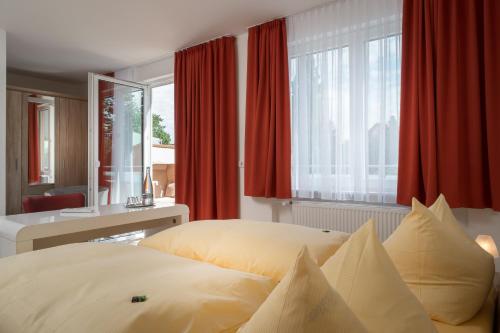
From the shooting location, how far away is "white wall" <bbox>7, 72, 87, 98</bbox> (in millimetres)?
5012

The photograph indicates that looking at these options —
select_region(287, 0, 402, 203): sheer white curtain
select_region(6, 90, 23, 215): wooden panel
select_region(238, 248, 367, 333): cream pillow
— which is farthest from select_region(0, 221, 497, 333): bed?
select_region(6, 90, 23, 215): wooden panel

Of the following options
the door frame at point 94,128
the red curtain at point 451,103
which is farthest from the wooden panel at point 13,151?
the red curtain at point 451,103

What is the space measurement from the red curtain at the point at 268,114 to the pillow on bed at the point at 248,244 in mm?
1380

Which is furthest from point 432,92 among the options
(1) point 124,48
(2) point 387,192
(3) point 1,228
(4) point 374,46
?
(1) point 124,48

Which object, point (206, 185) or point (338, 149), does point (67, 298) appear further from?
point (206, 185)

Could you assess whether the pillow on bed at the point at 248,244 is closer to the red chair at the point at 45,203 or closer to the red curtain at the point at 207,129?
the red chair at the point at 45,203

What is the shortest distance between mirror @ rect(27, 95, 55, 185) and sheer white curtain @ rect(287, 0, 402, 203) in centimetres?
362

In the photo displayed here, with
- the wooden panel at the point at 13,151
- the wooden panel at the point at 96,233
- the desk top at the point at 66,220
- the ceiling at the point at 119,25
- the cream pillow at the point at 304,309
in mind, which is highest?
the ceiling at the point at 119,25

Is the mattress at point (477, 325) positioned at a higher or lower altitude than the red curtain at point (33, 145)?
lower

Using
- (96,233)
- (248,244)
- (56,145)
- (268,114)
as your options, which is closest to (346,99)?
(268,114)

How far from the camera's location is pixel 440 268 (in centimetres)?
112

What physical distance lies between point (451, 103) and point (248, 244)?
5.82ft

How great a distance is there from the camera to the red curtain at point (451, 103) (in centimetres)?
215

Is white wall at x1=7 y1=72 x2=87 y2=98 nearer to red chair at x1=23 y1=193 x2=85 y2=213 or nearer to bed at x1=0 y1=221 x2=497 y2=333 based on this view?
red chair at x1=23 y1=193 x2=85 y2=213
